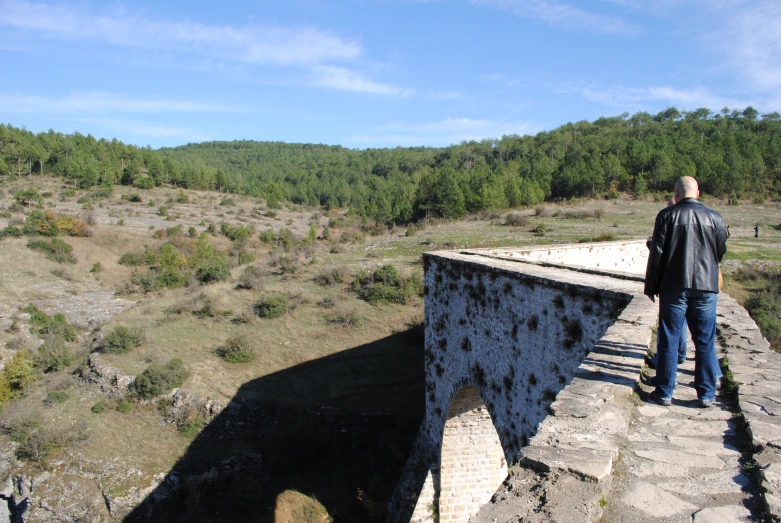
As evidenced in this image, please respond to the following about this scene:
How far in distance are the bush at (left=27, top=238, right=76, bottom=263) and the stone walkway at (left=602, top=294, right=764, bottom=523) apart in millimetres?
37165

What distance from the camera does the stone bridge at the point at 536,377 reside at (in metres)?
2.48

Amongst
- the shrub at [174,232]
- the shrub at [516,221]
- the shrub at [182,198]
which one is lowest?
the shrub at [174,232]

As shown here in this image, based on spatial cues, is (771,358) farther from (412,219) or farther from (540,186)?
(540,186)

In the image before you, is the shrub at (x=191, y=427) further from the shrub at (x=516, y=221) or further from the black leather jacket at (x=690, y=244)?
the shrub at (x=516, y=221)

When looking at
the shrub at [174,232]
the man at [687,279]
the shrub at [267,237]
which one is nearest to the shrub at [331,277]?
the shrub at [267,237]

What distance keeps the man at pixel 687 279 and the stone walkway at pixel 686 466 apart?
15cm

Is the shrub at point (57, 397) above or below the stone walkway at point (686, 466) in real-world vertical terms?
below

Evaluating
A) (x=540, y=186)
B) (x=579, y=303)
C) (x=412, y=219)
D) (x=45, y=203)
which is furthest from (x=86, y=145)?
(x=579, y=303)

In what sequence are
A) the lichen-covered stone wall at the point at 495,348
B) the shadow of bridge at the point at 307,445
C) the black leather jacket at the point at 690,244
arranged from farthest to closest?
the shadow of bridge at the point at 307,445
the lichen-covered stone wall at the point at 495,348
the black leather jacket at the point at 690,244

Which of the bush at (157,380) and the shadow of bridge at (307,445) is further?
the bush at (157,380)

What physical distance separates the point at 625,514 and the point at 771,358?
275 centimetres

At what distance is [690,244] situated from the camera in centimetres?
299

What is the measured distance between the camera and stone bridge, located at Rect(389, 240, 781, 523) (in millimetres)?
2484

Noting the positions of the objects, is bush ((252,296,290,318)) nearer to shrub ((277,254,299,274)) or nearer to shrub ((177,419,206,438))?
shrub ((277,254,299,274))
